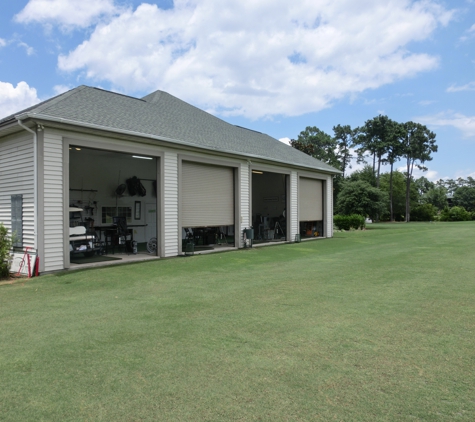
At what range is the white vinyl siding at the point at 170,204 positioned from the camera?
428 inches

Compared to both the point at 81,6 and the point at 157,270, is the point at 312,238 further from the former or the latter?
the point at 81,6

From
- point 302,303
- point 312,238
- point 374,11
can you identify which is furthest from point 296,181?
point 302,303

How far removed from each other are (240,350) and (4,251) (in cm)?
716

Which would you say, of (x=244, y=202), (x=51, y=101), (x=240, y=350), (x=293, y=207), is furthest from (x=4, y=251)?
(x=293, y=207)

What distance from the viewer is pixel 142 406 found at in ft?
8.43

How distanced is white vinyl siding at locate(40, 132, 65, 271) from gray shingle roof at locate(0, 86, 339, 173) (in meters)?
0.70

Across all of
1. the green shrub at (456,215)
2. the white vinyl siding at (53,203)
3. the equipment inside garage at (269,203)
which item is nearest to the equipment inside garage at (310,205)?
the equipment inside garage at (269,203)

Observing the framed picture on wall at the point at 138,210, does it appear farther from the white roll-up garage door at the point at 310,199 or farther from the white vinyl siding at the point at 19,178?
the white roll-up garage door at the point at 310,199

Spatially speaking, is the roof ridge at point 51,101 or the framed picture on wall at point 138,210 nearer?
the roof ridge at point 51,101

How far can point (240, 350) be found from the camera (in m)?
3.60

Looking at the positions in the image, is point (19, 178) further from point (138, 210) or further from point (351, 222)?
point (351, 222)

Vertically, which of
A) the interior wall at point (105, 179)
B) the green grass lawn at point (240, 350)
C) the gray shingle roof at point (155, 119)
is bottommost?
the green grass lawn at point (240, 350)

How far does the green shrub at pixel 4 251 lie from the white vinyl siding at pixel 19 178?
1.17ft

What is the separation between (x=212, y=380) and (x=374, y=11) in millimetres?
11633
